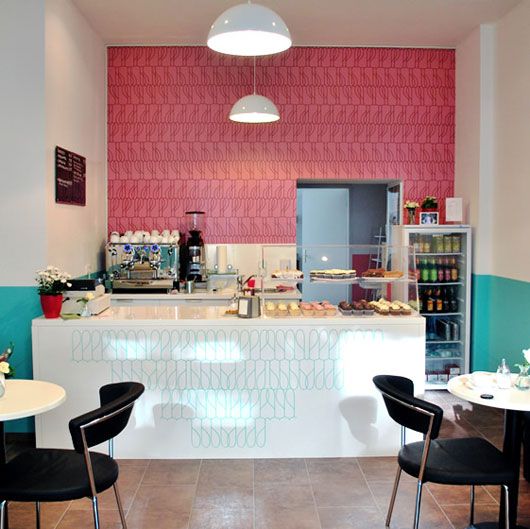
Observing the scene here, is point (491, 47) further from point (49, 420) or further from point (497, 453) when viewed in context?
point (49, 420)

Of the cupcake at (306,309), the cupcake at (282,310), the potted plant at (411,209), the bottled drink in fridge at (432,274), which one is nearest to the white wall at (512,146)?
the bottled drink in fridge at (432,274)

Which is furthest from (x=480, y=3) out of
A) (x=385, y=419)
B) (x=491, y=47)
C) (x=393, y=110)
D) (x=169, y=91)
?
(x=385, y=419)

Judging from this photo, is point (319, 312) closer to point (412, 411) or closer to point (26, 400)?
point (412, 411)

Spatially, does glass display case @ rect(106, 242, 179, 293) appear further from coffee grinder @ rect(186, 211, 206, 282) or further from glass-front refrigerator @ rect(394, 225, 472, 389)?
glass-front refrigerator @ rect(394, 225, 472, 389)

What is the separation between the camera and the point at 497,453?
10.6ft

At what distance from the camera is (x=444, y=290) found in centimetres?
662

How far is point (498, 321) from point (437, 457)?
318cm

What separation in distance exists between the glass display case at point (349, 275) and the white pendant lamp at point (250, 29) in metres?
1.52

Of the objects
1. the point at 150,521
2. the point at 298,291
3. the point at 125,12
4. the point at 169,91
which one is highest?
the point at 125,12

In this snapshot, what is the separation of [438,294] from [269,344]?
9.10ft

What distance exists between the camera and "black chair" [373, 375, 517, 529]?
2.99m

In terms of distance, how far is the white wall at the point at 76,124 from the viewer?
5043 mm

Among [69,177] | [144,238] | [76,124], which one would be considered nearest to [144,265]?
[144,238]

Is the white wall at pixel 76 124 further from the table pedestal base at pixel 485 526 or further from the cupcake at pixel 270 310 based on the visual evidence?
the table pedestal base at pixel 485 526
